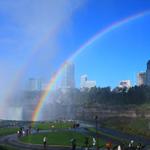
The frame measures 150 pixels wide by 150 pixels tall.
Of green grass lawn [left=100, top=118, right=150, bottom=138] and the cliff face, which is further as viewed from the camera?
the cliff face

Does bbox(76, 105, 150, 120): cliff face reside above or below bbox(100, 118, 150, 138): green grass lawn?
above

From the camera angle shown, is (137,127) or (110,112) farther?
(110,112)

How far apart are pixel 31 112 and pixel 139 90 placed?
53028 mm

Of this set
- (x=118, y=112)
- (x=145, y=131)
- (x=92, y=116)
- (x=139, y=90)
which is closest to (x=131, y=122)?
(x=145, y=131)

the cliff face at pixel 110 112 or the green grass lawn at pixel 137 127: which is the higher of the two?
the cliff face at pixel 110 112

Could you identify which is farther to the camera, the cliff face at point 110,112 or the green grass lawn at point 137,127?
the cliff face at point 110,112

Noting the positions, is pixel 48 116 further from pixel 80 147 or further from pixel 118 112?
pixel 80 147

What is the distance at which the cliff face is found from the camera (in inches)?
4672

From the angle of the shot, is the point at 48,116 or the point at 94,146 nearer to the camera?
the point at 94,146

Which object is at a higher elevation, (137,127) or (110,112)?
(110,112)

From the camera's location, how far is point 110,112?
143m

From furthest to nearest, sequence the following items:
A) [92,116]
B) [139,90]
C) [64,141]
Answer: [139,90] → [92,116] → [64,141]

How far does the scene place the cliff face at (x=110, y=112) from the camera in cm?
11866

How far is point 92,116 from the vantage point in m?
153
